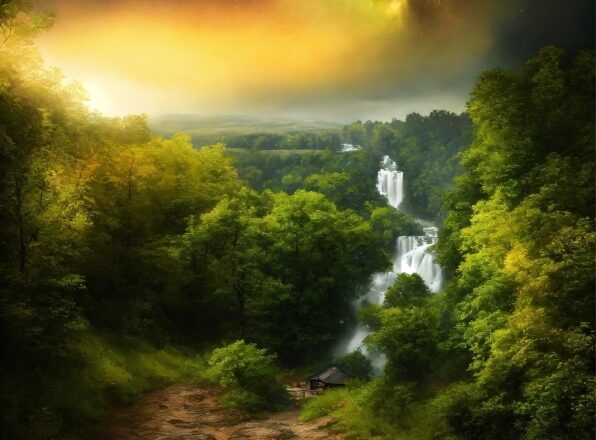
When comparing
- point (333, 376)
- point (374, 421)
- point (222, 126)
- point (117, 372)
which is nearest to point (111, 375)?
point (117, 372)

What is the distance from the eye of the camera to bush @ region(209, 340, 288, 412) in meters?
17.8

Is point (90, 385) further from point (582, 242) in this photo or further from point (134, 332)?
point (582, 242)

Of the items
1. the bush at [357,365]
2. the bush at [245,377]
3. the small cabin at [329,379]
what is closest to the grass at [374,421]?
the bush at [245,377]

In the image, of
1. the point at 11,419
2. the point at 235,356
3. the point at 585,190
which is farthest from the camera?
the point at 235,356

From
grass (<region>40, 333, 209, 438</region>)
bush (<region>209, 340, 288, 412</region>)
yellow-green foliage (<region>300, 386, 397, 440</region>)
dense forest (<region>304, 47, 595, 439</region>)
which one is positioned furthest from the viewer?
bush (<region>209, 340, 288, 412</region>)

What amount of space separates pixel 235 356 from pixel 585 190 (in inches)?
512

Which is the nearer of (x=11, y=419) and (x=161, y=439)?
(x=11, y=419)

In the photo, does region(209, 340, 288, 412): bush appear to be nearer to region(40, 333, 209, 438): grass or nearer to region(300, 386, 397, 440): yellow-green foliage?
region(40, 333, 209, 438): grass

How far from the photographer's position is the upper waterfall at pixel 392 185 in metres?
56.8

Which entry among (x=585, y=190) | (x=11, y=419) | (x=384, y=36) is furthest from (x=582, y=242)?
(x=384, y=36)

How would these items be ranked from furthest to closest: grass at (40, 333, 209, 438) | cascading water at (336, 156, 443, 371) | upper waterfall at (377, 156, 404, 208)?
upper waterfall at (377, 156, 404, 208), cascading water at (336, 156, 443, 371), grass at (40, 333, 209, 438)

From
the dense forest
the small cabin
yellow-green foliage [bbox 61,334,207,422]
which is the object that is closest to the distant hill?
yellow-green foliage [bbox 61,334,207,422]

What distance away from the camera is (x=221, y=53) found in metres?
35.1

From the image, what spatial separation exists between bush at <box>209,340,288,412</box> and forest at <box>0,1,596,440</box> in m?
0.08
